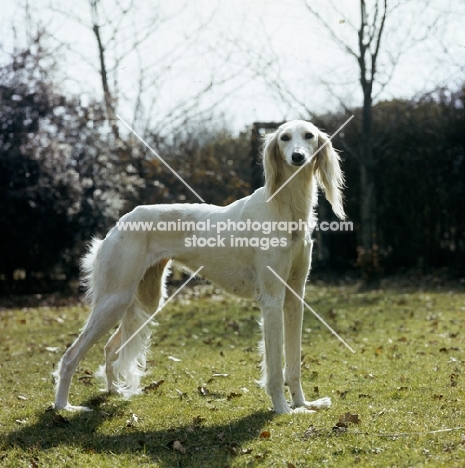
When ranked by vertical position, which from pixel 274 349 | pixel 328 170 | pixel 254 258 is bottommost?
pixel 274 349

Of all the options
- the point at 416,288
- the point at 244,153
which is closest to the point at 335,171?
the point at 416,288

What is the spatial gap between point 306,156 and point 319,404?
1569 millimetres

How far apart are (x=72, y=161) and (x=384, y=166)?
5859mm

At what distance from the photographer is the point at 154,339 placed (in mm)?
6906

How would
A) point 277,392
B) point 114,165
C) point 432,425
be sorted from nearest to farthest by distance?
point 432,425 → point 277,392 → point 114,165

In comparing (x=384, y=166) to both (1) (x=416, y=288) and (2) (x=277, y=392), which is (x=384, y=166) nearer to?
(1) (x=416, y=288)

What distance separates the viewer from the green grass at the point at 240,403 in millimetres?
3221

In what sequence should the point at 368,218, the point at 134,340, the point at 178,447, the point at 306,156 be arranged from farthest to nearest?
the point at 368,218 < the point at 134,340 < the point at 306,156 < the point at 178,447

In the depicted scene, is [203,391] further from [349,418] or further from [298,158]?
[298,158]

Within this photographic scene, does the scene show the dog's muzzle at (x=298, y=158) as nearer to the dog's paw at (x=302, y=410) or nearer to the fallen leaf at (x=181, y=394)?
the dog's paw at (x=302, y=410)

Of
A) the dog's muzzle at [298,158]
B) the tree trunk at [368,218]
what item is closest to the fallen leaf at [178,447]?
the dog's muzzle at [298,158]

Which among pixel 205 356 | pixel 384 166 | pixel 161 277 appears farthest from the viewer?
pixel 384 166

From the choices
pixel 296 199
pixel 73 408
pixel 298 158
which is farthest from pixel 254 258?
pixel 73 408

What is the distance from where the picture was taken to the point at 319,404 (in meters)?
4.09
